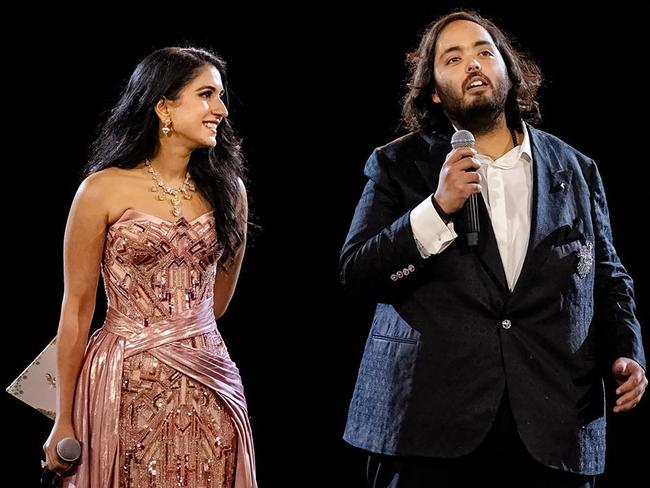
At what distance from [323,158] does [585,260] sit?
1.60 meters

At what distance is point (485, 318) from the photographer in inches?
86.8

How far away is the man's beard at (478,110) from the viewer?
2410 mm

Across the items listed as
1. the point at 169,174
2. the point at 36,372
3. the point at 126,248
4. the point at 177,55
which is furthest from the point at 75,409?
the point at 177,55

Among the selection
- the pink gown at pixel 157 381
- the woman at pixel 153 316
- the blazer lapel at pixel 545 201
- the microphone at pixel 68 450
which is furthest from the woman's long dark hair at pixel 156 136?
the blazer lapel at pixel 545 201

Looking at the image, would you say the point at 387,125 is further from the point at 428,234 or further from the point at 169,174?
the point at 428,234

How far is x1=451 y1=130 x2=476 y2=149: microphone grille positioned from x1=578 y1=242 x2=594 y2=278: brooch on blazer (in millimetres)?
378

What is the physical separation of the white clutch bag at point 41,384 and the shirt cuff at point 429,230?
97 cm

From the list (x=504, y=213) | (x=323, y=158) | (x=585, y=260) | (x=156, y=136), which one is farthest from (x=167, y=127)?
(x=323, y=158)

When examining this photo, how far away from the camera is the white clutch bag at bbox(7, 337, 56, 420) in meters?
2.44

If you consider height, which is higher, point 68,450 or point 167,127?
point 167,127

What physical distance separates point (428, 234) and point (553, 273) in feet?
1.08

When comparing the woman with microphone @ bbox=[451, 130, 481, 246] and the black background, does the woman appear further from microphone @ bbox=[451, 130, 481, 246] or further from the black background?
the black background

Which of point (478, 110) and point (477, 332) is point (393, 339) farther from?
point (478, 110)

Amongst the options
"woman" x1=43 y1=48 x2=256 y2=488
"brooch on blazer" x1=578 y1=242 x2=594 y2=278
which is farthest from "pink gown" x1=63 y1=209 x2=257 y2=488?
"brooch on blazer" x1=578 y1=242 x2=594 y2=278
